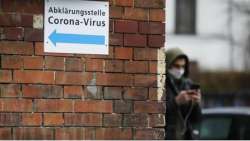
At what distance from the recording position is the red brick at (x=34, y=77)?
13.5 feet

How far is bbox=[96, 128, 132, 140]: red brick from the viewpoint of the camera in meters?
4.30

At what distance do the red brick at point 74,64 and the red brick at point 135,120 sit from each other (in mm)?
428

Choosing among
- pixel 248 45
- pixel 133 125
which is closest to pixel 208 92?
pixel 248 45

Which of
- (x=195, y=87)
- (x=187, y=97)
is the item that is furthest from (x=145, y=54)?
(x=195, y=87)

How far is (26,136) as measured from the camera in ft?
13.6

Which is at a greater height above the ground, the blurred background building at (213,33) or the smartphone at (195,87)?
the blurred background building at (213,33)

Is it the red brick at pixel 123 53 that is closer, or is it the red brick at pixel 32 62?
the red brick at pixel 32 62

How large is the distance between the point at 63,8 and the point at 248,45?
79.9 ft

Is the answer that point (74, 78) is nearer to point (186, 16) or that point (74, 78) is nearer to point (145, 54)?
point (145, 54)

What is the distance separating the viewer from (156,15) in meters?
4.45

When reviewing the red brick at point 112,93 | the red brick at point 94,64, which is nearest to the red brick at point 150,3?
the red brick at point 94,64

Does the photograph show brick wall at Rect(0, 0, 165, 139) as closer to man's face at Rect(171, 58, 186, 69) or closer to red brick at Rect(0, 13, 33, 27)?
red brick at Rect(0, 13, 33, 27)

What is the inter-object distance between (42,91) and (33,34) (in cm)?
35

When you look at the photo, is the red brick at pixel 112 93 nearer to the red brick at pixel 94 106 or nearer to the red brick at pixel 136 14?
the red brick at pixel 94 106
